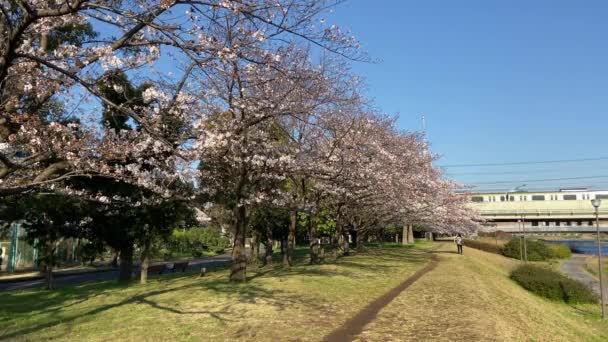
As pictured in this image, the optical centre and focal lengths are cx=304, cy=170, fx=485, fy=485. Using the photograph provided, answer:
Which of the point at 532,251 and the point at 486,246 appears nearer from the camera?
the point at 532,251

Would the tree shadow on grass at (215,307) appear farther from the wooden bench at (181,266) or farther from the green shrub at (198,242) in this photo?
the green shrub at (198,242)

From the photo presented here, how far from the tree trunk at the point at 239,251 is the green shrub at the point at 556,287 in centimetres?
1532

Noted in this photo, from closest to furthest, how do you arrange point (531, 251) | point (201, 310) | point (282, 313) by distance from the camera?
point (282, 313)
point (201, 310)
point (531, 251)

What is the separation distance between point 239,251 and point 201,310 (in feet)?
18.6

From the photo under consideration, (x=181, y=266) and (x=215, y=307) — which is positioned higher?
(x=215, y=307)

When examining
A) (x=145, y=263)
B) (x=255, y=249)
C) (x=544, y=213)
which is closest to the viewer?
(x=145, y=263)

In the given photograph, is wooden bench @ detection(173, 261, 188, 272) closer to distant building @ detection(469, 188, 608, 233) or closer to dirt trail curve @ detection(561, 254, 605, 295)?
dirt trail curve @ detection(561, 254, 605, 295)

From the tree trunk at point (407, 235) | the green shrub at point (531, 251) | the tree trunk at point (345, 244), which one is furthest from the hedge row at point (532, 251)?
the tree trunk at point (345, 244)

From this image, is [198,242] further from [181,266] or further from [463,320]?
[463,320]

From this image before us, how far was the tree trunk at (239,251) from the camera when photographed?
17.1m

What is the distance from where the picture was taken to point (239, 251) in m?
17.3

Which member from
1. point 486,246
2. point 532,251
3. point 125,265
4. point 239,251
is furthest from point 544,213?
point 239,251

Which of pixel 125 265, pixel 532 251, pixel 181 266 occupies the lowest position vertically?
pixel 532 251

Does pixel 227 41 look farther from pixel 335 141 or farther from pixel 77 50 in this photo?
pixel 335 141
